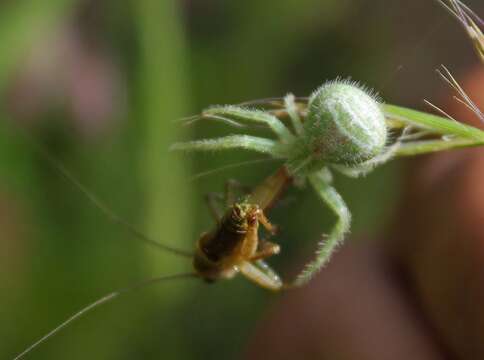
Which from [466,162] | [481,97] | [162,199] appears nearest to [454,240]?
[466,162]

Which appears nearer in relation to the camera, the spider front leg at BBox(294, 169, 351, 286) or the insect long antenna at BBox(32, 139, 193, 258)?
the spider front leg at BBox(294, 169, 351, 286)

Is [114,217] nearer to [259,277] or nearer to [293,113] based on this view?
[259,277]

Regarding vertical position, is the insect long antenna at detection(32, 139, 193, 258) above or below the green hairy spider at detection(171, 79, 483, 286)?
below

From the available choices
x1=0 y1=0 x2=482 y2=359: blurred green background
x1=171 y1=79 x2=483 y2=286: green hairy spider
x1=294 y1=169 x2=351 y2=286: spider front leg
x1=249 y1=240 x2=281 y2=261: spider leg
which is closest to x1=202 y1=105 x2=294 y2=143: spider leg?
x1=171 y1=79 x2=483 y2=286: green hairy spider

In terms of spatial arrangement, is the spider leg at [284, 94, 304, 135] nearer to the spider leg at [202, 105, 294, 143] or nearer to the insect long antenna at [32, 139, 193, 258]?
the spider leg at [202, 105, 294, 143]

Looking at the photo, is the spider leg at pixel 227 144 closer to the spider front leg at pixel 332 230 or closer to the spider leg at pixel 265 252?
the spider front leg at pixel 332 230

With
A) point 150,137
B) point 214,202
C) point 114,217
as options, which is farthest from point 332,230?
point 150,137
